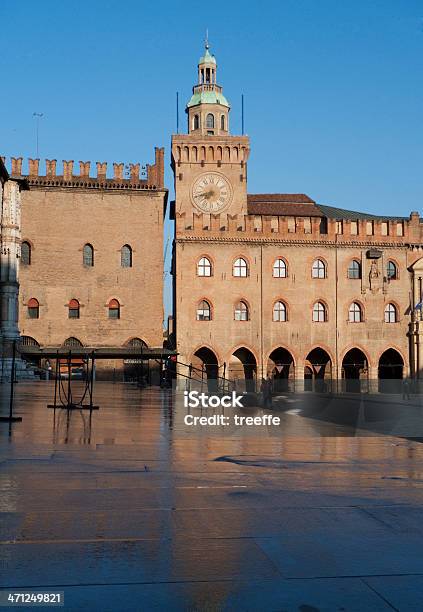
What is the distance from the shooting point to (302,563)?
4711mm

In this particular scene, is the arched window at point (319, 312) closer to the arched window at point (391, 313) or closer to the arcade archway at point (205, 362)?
the arched window at point (391, 313)

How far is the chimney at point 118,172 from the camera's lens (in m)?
50.2

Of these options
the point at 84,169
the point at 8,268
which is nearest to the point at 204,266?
the point at 84,169

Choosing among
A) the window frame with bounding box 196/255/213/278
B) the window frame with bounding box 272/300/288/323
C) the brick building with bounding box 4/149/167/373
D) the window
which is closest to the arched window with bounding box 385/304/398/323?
the window frame with bounding box 272/300/288/323

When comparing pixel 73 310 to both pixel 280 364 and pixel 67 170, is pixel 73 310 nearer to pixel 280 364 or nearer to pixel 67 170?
pixel 67 170

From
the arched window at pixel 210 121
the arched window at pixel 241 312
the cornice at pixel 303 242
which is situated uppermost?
the arched window at pixel 210 121

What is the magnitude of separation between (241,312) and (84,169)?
13.9 meters

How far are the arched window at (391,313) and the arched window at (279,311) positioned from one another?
7.38 meters

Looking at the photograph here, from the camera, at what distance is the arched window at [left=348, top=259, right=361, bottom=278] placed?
172ft

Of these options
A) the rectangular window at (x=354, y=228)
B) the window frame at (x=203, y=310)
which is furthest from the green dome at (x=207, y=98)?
the window frame at (x=203, y=310)

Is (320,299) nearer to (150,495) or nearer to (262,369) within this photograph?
(262,369)

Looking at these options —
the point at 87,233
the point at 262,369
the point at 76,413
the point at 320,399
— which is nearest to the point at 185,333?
the point at 262,369

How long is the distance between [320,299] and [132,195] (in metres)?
14.4

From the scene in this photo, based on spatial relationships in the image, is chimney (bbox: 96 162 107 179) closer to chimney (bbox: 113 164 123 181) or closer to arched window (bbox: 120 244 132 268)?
chimney (bbox: 113 164 123 181)
